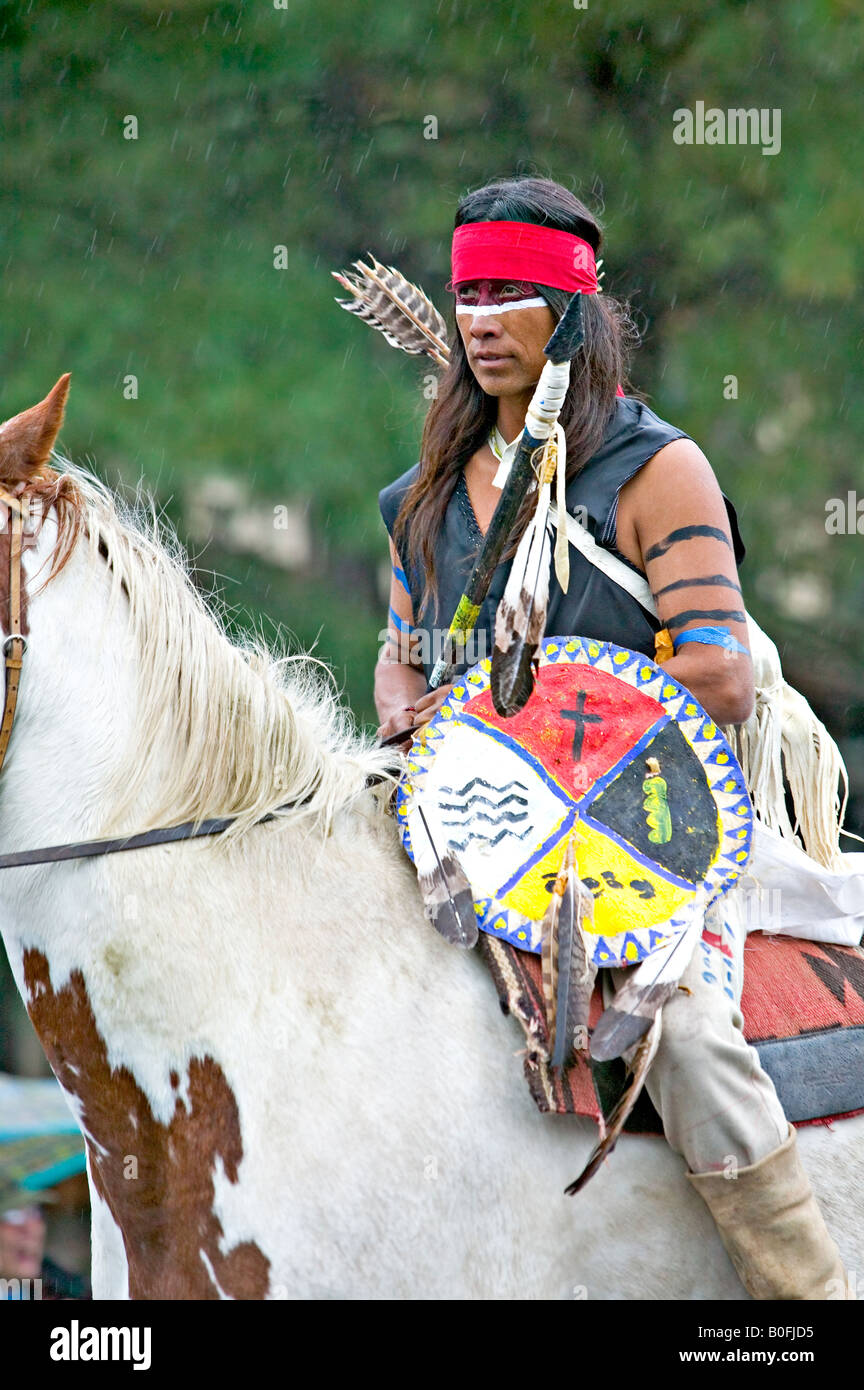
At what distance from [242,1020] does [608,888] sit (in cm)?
67

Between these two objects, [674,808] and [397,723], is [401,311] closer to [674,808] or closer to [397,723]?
[397,723]

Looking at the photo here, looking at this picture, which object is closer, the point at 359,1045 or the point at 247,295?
the point at 359,1045

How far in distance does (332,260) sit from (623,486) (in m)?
5.14

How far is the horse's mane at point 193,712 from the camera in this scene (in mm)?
2221

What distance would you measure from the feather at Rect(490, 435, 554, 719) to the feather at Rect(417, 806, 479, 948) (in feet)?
0.94

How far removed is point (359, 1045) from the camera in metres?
2.13

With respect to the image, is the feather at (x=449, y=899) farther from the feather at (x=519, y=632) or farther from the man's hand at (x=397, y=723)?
the man's hand at (x=397, y=723)

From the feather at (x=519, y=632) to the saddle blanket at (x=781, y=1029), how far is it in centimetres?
42

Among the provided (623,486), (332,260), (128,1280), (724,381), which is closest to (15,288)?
(332,260)

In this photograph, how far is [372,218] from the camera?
281 inches

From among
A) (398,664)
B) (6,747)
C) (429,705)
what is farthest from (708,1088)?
(6,747)

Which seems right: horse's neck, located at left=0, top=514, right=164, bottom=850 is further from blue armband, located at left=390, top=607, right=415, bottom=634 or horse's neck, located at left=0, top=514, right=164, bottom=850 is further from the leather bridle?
blue armband, located at left=390, top=607, right=415, bottom=634

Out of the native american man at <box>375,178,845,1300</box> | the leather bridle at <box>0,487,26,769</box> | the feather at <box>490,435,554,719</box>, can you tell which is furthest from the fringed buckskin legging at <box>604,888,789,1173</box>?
the leather bridle at <box>0,487,26,769</box>
